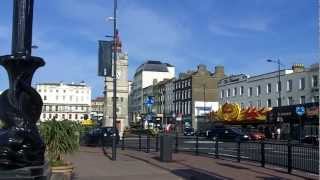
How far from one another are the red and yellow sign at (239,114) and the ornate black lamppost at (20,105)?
73065mm

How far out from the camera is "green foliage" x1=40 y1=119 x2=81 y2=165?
17.5 metres

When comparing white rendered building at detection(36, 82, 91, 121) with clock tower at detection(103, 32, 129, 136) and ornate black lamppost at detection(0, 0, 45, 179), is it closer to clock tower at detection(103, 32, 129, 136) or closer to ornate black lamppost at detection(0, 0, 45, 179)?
clock tower at detection(103, 32, 129, 136)

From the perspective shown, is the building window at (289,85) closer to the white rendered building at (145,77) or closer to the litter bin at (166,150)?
the litter bin at (166,150)

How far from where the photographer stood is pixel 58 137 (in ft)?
58.1

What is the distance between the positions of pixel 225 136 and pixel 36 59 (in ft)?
155

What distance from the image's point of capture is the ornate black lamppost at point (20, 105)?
27.8 feet

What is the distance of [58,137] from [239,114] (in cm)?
7086

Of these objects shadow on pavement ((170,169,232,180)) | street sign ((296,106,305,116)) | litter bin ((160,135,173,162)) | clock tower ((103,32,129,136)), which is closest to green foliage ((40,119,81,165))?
shadow on pavement ((170,169,232,180))

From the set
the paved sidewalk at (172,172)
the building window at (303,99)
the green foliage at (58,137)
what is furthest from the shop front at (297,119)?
the green foliage at (58,137)

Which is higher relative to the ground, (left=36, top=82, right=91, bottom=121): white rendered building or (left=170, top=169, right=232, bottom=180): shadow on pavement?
(left=36, top=82, right=91, bottom=121): white rendered building

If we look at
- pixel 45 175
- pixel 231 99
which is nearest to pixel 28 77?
pixel 45 175

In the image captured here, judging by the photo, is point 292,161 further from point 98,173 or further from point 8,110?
point 8,110

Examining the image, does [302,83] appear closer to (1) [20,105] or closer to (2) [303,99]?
(2) [303,99]

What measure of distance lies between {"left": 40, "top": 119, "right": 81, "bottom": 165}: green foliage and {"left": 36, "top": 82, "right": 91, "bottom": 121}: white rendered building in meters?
126
